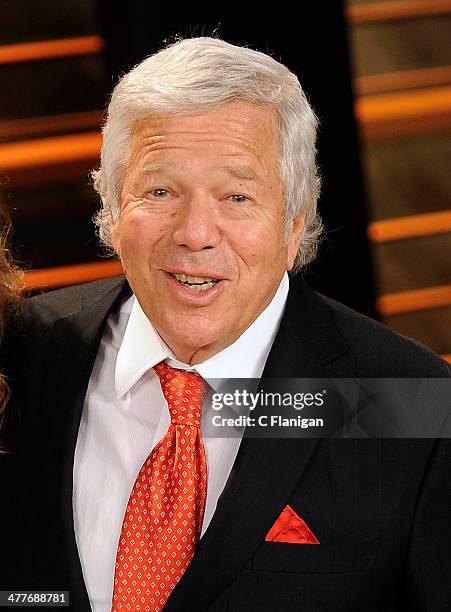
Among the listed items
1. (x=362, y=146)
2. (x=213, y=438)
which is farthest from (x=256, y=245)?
(x=362, y=146)

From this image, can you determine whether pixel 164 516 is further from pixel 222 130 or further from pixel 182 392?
pixel 222 130

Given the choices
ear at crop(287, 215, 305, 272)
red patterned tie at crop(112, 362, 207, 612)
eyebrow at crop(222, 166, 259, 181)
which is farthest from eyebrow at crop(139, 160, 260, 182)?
red patterned tie at crop(112, 362, 207, 612)

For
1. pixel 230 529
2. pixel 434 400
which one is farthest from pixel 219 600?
pixel 434 400

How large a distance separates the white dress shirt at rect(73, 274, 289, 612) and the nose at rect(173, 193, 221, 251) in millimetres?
208

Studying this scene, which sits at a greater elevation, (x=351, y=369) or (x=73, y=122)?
(x=73, y=122)

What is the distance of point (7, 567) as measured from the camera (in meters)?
1.88

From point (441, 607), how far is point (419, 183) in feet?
5.26

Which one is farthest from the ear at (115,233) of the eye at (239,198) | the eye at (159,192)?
the eye at (239,198)

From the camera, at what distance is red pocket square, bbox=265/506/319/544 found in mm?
1773

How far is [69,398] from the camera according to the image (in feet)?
6.40

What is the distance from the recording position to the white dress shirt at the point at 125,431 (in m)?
1.86

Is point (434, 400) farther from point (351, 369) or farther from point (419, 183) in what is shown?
point (419, 183)

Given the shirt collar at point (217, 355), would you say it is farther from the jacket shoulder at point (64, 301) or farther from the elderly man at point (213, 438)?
the jacket shoulder at point (64, 301)

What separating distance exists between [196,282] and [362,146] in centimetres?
120
